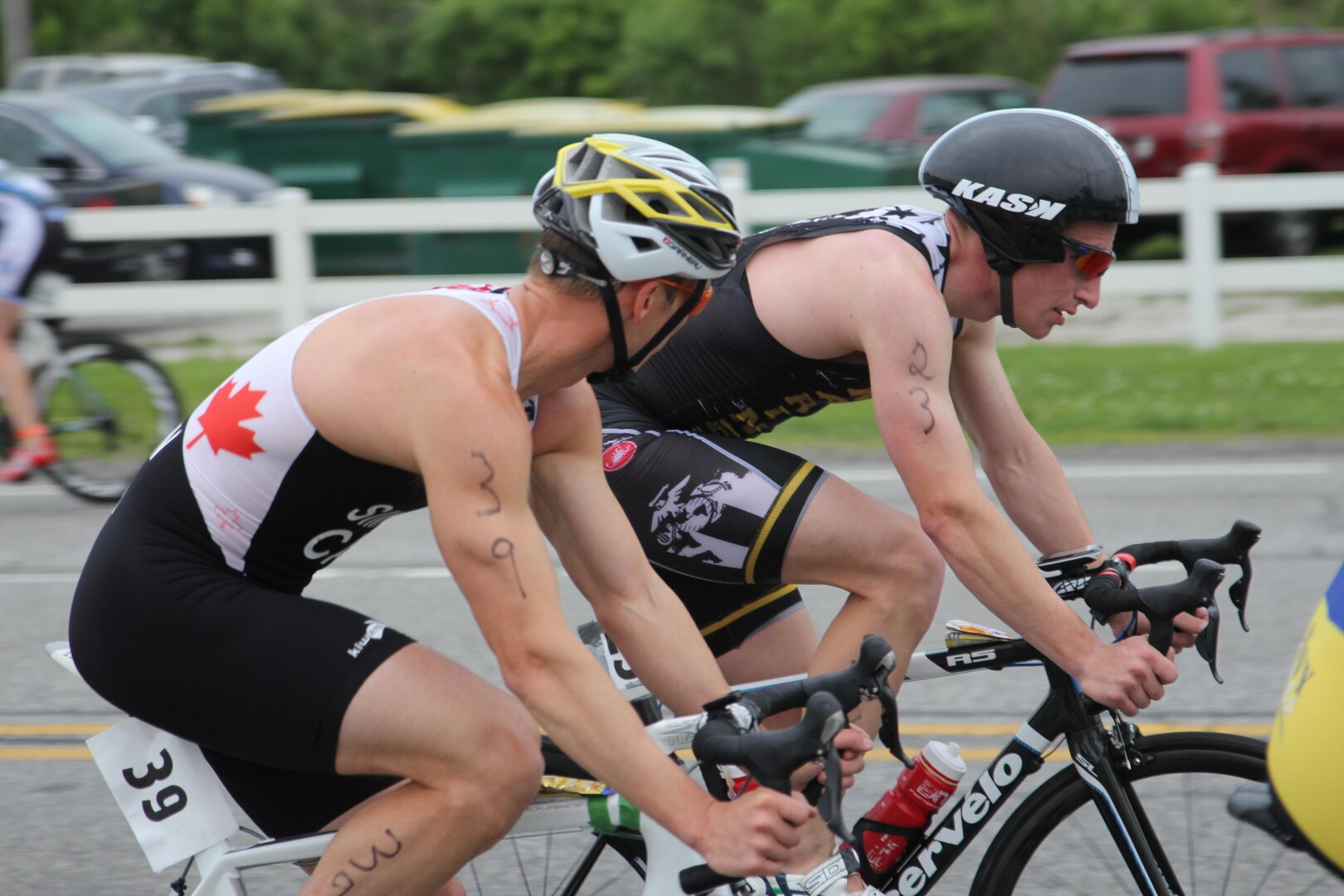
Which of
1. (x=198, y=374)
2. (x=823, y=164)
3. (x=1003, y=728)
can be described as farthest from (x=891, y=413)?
(x=823, y=164)

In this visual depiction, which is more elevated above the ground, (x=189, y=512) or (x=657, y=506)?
(x=189, y=512)

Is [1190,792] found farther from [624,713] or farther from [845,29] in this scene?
[845,29]

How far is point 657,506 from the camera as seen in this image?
3.28 m

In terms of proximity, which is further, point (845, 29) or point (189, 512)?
point (845, 29)

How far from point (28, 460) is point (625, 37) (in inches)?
965

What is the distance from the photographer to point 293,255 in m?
12.0

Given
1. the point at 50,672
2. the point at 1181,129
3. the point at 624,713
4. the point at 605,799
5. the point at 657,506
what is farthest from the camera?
the point at 1181,129

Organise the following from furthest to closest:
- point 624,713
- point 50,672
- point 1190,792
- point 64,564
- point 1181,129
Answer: point 1181,129 → point 64,564 → point 50,672 → point 1190,792 → point 624,713

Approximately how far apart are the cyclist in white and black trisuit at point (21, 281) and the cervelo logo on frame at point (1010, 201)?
6.67m

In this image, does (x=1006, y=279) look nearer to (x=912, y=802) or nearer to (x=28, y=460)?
(x=912, y=802)

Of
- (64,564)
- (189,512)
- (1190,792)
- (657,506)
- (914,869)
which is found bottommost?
(64,564)

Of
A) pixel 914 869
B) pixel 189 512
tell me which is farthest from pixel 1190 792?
pixel 189 512

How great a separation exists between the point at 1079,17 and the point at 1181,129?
1440cm

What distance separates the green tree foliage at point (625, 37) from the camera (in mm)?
27703
